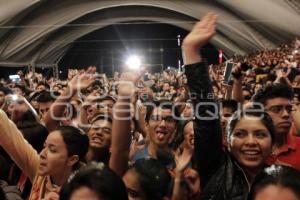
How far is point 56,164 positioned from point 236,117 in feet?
3.07

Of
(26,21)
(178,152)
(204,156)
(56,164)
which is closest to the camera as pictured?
(204,156)

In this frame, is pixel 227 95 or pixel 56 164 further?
pixel 227 95

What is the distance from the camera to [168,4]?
26.4 meters

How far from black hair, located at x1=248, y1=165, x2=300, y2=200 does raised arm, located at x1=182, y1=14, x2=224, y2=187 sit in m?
0.48

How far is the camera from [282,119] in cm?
308

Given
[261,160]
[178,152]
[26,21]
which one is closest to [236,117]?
[261,160]

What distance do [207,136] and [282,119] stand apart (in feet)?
3.00

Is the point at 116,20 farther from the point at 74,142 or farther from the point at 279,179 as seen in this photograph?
the point at 279,179

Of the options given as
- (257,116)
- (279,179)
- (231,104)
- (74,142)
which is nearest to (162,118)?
(231,104)

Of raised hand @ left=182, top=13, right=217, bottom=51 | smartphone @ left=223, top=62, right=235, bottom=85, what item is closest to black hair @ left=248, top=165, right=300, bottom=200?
raised hand @ left=182, top=13, right=217, bottom=51

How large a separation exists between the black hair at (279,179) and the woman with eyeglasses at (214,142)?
0.39 metres

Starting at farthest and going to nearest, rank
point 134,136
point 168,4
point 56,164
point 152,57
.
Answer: point 152,57 → point 168,4 → point 134,136 → point 56,164

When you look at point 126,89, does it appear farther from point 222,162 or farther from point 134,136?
point 134,136

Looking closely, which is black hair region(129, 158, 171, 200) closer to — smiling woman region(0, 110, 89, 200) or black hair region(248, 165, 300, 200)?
smiling woman region(0, 110, 89, 200)
